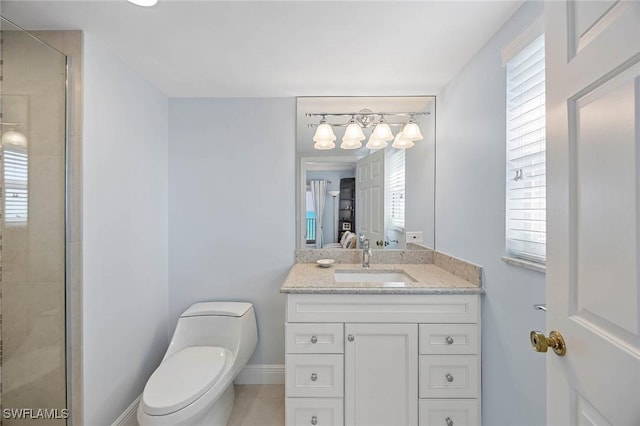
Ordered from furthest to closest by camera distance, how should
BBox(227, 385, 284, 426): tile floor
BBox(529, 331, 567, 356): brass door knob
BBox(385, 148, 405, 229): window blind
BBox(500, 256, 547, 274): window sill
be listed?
BBox(385, 148, 405, 229): window blind < BBox(227, 385, 284, 426): tile floor < BBox(500, 256, 547, 274): window sill < BBox(529, 331, 567, 356): brass door knob

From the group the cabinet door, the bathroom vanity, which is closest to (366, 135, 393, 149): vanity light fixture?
A: the bathroom vanity

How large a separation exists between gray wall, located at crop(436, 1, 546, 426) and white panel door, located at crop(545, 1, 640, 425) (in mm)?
498

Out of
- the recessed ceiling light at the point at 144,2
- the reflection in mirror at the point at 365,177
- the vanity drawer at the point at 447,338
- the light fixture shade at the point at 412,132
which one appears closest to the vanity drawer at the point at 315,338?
the vanity drawer at the point at 447,338

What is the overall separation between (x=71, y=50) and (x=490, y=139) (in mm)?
2051

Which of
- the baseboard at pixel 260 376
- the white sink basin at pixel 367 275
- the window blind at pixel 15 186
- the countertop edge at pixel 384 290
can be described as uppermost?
the window blind at pixel 15 186

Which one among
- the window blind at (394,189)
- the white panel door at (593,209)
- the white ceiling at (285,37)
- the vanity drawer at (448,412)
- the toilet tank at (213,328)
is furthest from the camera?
the window blind at (394,189)

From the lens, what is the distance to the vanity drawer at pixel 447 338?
5.05ft

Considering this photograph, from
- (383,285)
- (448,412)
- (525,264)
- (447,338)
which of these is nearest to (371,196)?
(383,285)

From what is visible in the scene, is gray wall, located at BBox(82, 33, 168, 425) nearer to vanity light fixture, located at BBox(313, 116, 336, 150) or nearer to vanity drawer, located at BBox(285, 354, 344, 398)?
vanity drawer, located at BBox(285, 354, 344, 398)

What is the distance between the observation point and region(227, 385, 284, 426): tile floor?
178 cm

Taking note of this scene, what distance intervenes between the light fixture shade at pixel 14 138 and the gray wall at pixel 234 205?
89 centimetres

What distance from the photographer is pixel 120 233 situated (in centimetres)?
→ 165

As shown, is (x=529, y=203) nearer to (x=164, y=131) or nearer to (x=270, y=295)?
(x=270, y=295)

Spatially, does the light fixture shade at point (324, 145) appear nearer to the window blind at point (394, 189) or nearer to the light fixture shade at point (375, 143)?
the light fixture shade at point (375, 143)
